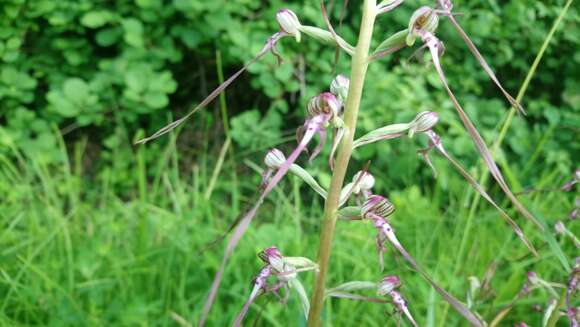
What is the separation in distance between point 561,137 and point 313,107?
2680 mm

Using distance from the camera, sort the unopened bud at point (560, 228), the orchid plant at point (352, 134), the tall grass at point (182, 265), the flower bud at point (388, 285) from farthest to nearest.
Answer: the tall grass at point (182, 265) < the unopened bud at point (560, 228) < the flower bud at point (388, 285) < the orchid plant at point (352, 134)

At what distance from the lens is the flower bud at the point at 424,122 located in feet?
3.07

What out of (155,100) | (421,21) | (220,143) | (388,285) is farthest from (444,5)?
(220,143)

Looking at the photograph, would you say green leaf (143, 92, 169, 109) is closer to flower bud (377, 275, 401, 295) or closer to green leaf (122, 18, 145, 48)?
green leaf (122, 18, 145, 48)

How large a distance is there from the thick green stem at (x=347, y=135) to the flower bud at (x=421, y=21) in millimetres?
55

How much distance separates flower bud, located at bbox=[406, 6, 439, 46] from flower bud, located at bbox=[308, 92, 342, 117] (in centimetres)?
13

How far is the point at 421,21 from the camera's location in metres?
A: 0.87

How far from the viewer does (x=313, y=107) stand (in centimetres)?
87

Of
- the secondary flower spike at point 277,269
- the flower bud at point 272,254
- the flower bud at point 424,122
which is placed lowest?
the secondary flower spike at point 277,269

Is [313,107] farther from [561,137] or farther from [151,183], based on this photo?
[151,183]

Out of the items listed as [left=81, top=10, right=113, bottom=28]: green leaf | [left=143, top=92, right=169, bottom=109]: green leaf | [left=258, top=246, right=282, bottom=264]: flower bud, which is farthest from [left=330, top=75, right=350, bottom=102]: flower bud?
[left=81, top=10, right=113, bottom=28]: green leaf

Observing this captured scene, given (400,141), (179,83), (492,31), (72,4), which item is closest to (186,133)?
(179,83)

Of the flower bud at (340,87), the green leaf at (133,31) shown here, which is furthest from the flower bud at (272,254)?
the green leaf at (133,31)

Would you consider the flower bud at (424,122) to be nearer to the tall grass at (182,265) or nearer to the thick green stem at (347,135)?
the thick green stem at (347,135)
